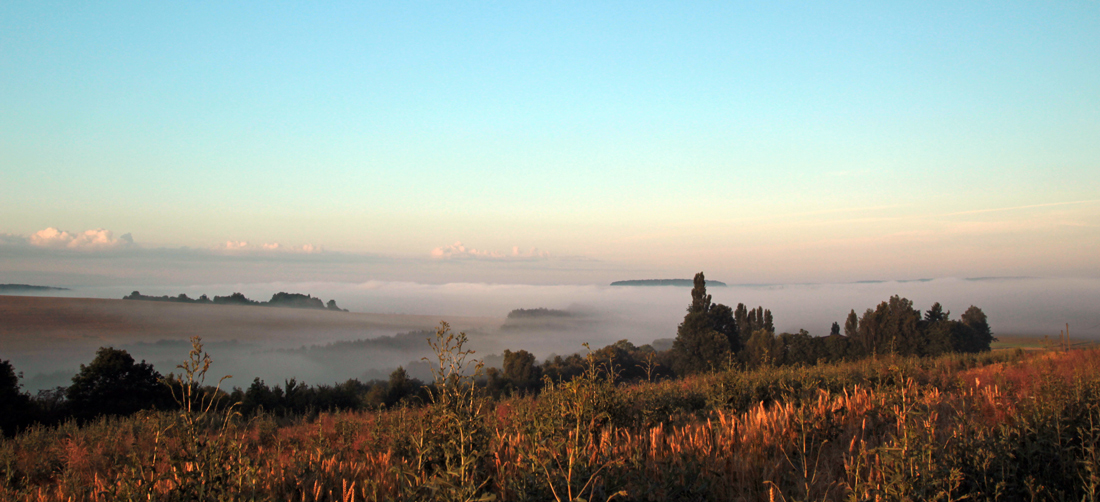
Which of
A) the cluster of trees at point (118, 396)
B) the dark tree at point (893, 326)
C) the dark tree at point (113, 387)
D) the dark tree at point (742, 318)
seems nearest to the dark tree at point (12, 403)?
the cluster of trees at point (118, 396)

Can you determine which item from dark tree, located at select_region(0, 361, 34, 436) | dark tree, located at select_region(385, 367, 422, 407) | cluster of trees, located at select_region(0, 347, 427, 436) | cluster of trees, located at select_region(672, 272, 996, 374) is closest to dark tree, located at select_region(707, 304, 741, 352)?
cluster of trees, located at select_region(672, 272, 996, 374)

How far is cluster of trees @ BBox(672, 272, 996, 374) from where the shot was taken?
150ft

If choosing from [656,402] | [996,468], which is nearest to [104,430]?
[656,402]

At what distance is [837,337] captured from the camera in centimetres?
5550

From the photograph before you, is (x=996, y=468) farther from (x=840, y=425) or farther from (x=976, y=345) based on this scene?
(x=976, y=345)

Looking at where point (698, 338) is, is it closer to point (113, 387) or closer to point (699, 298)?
point (699, 298)

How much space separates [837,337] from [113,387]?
60.8 m

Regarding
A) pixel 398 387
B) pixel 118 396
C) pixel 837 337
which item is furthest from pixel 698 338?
pixel 118 396

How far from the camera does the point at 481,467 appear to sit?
386 cm

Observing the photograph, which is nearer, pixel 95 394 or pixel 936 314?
pixel 95 394

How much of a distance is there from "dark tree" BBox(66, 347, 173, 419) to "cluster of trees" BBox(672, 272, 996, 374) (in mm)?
37342

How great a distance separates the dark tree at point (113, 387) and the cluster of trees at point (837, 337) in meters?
37.3

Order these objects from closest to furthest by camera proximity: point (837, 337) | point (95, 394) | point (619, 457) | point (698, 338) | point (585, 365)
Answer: point (619, 457)
point (585, 365)
point (95, 394)
point (698, 338)
point (837, 337)

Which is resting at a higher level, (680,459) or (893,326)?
(680,459)
